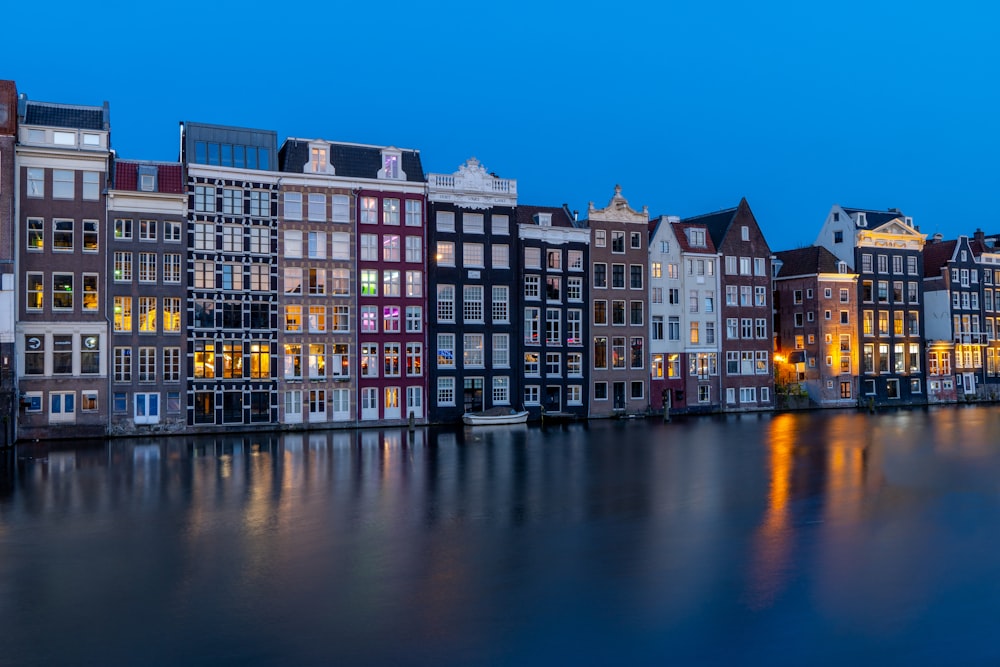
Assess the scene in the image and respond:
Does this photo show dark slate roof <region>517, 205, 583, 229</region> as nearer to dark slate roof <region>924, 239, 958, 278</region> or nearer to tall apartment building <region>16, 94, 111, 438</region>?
tall apartment building <region>16, 94, 111, 438</region>

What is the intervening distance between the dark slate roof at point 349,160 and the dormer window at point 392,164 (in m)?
0.34

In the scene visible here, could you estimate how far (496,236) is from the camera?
72.9 m

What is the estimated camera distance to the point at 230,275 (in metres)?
63.4

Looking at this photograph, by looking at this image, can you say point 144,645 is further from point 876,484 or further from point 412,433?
point 412,433

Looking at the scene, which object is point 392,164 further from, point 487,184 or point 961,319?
point 961,319

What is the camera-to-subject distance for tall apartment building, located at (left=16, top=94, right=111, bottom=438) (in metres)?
56.8

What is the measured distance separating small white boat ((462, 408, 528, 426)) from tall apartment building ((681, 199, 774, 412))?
22.2 meters

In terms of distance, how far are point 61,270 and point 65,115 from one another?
10593mm

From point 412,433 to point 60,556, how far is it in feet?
128

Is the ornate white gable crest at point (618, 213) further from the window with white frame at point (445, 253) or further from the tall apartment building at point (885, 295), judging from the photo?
the tall apartment building at point (885, 295)

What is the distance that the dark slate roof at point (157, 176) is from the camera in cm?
6008

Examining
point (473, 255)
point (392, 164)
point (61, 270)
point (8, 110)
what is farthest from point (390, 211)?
point (8, 110)

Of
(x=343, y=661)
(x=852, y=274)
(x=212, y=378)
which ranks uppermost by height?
(x=852, y=274)

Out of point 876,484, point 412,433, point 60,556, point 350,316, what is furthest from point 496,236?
point 60,556
